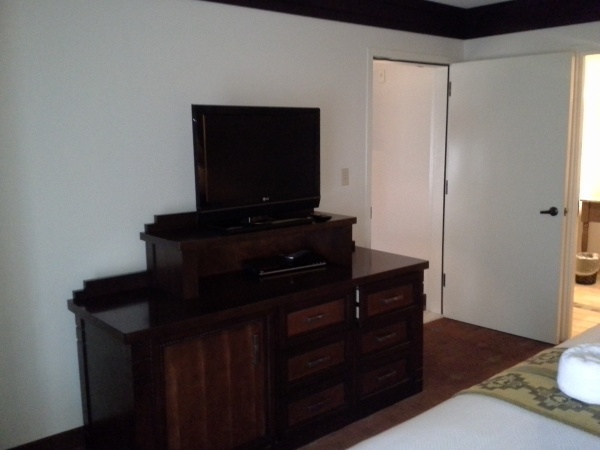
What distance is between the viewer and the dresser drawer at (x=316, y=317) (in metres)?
2.47

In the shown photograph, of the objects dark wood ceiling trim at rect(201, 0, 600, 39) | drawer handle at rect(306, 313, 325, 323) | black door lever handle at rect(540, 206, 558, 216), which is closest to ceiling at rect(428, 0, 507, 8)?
dark wood ceiling trim at rect(201, 0, 600, 39)

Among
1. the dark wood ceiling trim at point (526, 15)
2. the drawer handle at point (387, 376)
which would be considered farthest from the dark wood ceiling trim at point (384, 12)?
the drawer handle at point (387, 376)

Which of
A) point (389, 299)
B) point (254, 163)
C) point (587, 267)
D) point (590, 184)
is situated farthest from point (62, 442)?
point (590, 184)

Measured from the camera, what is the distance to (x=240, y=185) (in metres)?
2.63

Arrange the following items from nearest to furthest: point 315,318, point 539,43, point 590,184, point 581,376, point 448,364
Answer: point 581,376
point 315,318
point 448,364
point 539,43
point 590,184

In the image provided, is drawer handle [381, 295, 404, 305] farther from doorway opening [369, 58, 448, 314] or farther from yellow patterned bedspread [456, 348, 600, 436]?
doorway opening [369, 58, 448, 314]

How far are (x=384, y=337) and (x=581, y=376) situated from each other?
1.35m

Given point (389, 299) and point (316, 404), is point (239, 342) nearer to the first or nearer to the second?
point (316, 404)

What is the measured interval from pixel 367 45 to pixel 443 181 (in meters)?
1.25

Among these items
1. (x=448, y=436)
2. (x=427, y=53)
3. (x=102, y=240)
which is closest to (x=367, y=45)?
(x=427, y=53)

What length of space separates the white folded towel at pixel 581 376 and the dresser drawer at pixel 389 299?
1187mm

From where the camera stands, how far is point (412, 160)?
4.38m

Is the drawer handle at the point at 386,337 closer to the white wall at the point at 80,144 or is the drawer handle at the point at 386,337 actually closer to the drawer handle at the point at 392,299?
the drawer handle at the point at 392,299

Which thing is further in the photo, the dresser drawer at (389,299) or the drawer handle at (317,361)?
the dresser drawer at (389,299)
